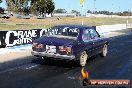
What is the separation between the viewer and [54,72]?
1099cm

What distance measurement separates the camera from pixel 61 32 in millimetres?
12719

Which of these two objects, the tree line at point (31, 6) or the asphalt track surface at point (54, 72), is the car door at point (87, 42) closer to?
the asphalt track surface at point (54, 72)

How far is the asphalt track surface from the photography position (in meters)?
9.08

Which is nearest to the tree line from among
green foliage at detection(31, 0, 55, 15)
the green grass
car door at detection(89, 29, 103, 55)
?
green foliage at detection(31, 0, 55, 15)

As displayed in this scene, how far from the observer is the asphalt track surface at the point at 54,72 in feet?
29.8

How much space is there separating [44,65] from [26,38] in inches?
238

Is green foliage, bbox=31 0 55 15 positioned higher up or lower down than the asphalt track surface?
higher up

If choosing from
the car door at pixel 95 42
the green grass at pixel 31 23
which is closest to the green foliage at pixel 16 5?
the green grass at pixel 31 23

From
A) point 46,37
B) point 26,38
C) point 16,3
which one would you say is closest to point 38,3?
point 16,3

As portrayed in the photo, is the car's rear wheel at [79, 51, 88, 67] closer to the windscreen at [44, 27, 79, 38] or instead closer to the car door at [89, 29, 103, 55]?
the windscreen at [44, 27, 79, 38]

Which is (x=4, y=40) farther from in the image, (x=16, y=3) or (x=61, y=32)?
(x=16, y=3)

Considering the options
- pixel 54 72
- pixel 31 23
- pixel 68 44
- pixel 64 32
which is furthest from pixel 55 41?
pixel 31 23

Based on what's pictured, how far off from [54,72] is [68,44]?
1206mm

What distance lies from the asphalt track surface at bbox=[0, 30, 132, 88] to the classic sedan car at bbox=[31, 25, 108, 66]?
51 cm
